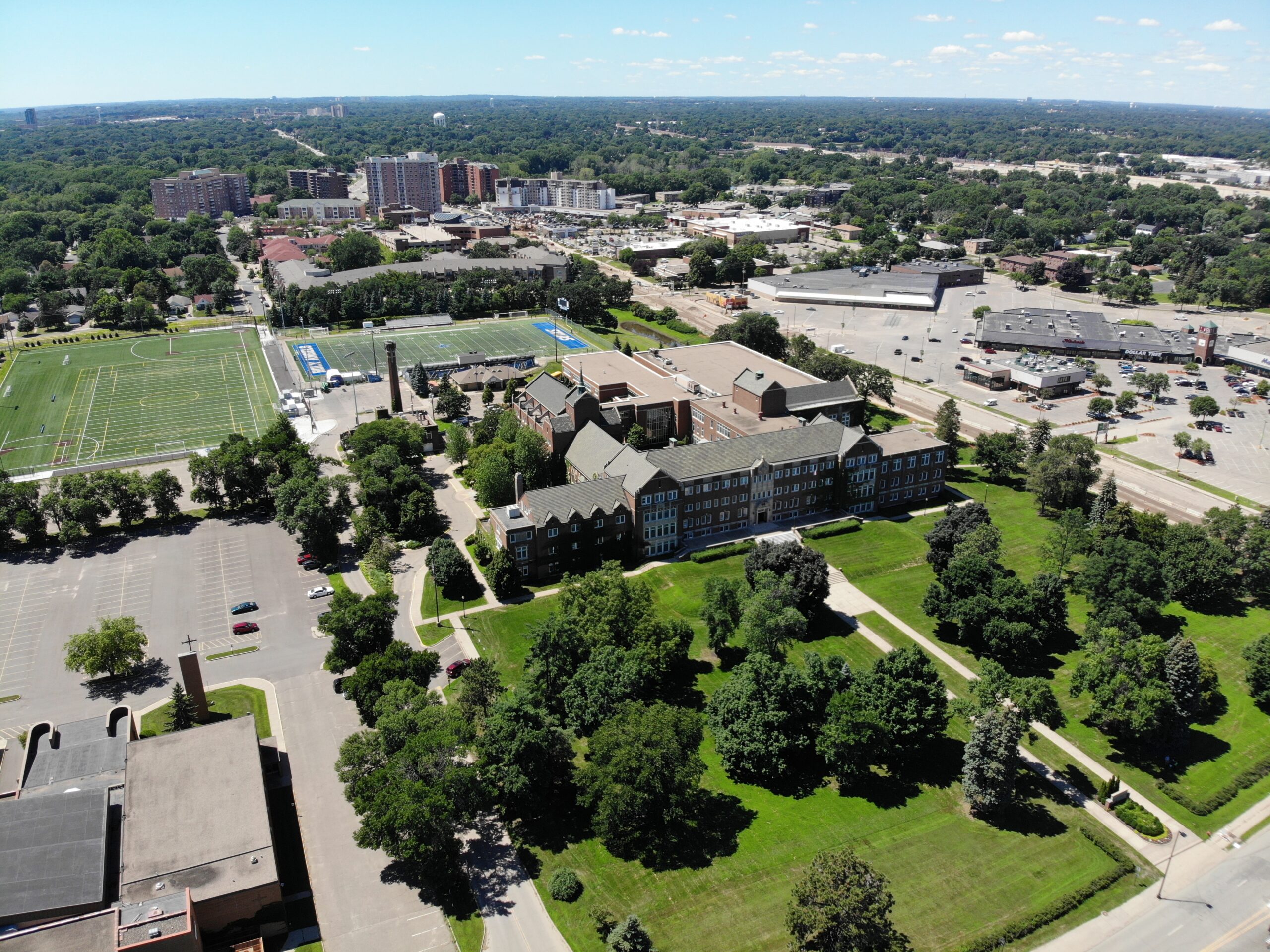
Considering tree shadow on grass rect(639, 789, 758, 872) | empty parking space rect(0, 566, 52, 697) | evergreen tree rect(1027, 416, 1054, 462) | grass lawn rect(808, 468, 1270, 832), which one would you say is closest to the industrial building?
evergreen tree rect(1027, 416, 1054, 462)

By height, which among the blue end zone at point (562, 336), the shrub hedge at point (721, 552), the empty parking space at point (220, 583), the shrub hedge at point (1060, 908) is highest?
the blue end zone at point (562, 336)

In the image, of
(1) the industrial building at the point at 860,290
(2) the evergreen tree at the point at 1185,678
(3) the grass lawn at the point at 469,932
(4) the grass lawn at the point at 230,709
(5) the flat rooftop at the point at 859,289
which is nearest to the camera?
(3) the grass lawn at the point at 469,932

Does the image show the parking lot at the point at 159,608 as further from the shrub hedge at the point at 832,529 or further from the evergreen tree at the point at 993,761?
the evergreen tree at the point at 993,761

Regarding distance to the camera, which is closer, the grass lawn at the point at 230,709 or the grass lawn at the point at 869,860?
the grass lawn at the point at 869,860

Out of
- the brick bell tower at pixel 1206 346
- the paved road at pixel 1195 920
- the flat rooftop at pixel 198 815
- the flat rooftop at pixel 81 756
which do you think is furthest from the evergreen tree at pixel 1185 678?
the brick bell tower at pixel 1206 346

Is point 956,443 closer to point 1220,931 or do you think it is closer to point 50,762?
point 1220,931

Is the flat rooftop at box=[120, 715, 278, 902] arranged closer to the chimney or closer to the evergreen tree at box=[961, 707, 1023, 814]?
the evergreen tree at box=[961, 707, 1023, 814]
